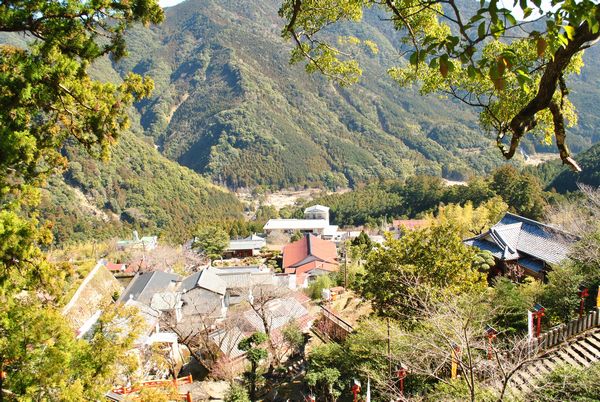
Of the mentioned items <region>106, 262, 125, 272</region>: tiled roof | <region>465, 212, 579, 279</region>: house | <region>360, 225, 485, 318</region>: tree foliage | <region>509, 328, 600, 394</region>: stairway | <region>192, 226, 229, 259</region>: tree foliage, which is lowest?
<region>192, 226, 229, 259</region>: tree foliage

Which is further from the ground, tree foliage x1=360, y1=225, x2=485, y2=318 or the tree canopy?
the tree canopy

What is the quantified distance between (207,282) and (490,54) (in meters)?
20.4

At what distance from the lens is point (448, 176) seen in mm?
129750

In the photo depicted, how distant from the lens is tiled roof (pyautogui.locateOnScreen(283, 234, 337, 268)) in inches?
1348

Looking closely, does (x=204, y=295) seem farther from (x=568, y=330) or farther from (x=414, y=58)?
(x=414, y=58)

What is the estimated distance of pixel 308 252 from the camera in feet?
114

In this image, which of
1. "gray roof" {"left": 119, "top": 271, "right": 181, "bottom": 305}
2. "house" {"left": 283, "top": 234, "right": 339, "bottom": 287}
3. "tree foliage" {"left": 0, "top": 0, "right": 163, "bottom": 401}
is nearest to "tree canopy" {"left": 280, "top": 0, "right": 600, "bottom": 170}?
"tree foliage" {"left": 0, "top": 0, "right": 163, "bottom": 401}

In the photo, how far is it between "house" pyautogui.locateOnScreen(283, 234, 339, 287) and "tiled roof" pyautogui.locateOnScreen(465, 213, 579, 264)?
1374 cm

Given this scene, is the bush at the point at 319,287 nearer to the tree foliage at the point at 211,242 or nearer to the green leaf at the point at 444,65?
the green leaf at the point at 444,65

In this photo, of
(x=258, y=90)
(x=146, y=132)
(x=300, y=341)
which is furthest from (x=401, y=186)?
(x=146, y=132)

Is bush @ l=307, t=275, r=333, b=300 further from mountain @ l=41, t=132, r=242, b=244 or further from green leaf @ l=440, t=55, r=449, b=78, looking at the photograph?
mountain @ l=41, t=132, r=242, b=244

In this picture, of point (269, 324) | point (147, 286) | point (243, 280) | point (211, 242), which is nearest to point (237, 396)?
point (269, 324)

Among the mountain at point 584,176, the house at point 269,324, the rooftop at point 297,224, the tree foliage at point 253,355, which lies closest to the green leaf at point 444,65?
the tree foliage at point 253,355

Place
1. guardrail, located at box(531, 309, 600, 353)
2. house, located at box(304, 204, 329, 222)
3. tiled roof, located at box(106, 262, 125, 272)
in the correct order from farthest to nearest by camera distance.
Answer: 1. house, located at box(304, 204, 329, 222)
2. tiled roof, located at box(106, 262, 125, 272)
3. guardrail, located at box(531, 309, 600, 353)
